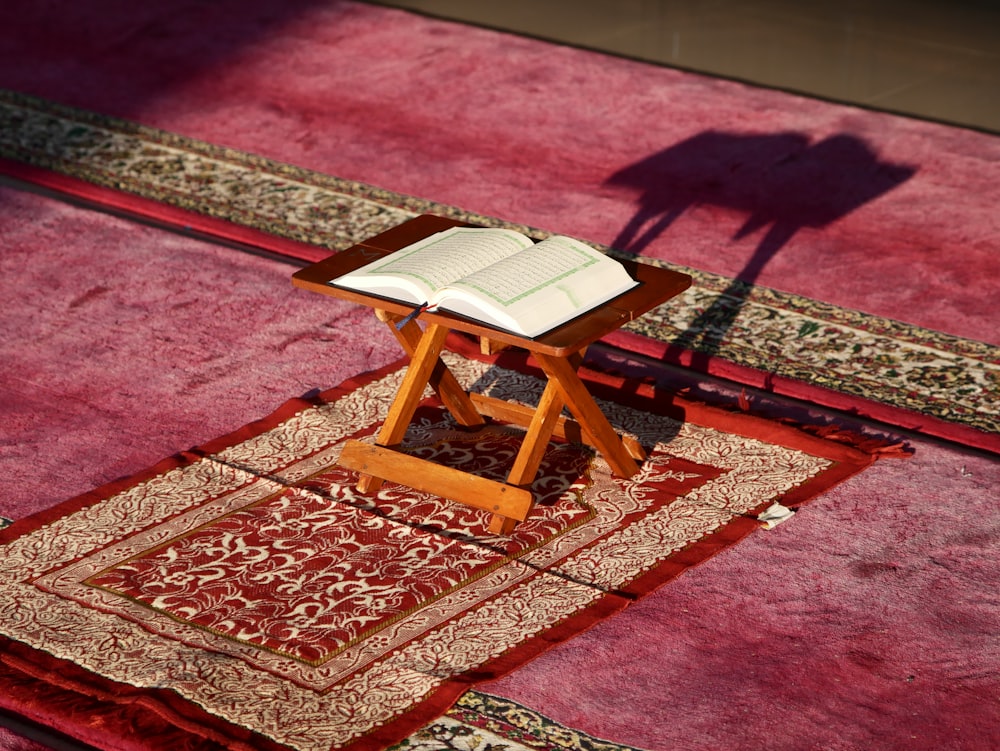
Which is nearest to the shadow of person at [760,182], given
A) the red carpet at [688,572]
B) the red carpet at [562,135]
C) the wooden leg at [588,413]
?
the red carpet at [562,135]

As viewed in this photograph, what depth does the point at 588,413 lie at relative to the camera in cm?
359

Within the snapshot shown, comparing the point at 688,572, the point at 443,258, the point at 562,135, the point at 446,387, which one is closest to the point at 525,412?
the point at 446,387

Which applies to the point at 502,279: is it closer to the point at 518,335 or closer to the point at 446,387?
the point at 518,335

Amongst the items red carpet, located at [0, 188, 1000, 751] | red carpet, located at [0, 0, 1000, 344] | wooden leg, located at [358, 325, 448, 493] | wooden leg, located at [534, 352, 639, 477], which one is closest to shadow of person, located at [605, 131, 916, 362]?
red carpet, located at [0, 0, 1000, 344]

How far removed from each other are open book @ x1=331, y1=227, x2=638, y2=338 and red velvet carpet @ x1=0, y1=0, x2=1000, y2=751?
68 cm

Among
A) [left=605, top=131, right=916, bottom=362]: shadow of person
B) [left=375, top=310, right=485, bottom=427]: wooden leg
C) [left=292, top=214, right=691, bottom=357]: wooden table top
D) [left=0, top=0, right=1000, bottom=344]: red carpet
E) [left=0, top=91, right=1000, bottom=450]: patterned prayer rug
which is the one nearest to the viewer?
[left=292, top=214, right=691, bottom=357]: wooden table top

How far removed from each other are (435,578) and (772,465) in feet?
3.26

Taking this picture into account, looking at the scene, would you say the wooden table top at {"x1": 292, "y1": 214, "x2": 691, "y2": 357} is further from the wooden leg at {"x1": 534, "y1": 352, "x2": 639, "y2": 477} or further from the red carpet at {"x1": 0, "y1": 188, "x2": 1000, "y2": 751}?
the red carpet at {"x1": 0, "y1": 188, "x2": 1000, "y2": 751}

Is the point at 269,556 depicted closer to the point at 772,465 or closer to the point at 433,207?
the point at 772,465

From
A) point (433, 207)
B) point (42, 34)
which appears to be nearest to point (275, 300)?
point (433, 207)

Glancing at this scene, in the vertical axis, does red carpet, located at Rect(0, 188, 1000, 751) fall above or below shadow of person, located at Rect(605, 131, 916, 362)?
below

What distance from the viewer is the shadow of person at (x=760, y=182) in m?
5.32

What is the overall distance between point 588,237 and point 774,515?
5.89 feet

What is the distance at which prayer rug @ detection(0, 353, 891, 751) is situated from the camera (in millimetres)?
3037
